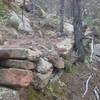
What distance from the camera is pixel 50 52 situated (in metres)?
9.60

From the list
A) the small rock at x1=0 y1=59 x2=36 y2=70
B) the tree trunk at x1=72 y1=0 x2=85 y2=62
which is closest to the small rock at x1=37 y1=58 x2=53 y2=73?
the small rock at x1=0 y1=59 x2=36 y2=70

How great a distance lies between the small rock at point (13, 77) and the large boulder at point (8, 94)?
17cm

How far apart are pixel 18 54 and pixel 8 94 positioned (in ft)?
3.68

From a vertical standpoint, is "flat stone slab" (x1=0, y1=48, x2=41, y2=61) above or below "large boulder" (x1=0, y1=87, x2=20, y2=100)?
above

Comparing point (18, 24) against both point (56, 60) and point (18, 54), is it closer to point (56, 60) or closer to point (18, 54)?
point (56, 60)

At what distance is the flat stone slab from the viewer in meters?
7.13

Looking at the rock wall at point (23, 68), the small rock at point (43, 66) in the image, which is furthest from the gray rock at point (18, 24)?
the small rock at point (43, 66)

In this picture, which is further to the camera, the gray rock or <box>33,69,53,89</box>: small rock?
the gray rock

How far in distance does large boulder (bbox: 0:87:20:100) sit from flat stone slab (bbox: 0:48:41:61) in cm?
81

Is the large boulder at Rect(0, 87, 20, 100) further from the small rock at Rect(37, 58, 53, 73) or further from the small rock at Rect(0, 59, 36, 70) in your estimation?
the small rock at Rect(37, 58, 53, 73)

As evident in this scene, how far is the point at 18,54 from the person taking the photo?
7.40 meters

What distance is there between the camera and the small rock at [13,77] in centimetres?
692

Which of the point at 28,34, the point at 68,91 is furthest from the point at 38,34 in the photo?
the point at 68,91

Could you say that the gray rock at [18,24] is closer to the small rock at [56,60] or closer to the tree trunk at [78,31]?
the tree trunk at [78,31]
